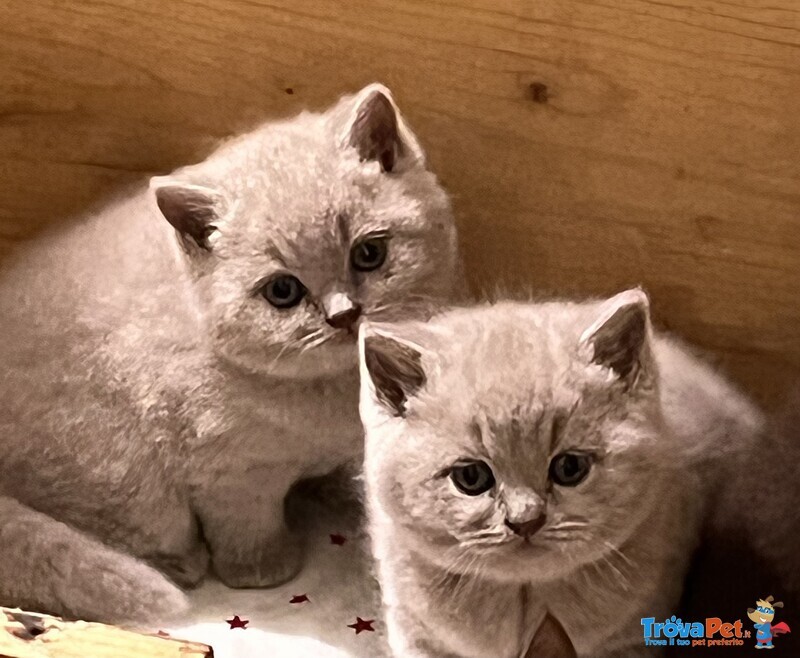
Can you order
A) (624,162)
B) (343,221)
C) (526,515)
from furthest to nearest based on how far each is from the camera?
(624,162), (343,221), (526,515)

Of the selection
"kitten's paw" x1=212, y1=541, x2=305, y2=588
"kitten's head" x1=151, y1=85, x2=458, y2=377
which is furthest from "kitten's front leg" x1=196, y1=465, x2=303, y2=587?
"kitten's head" x1=151, y1=85, x2=458, y2=377

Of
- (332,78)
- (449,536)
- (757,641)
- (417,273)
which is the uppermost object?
(332,78)

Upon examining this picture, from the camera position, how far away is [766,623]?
77 centimetres

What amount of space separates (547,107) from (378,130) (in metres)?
0.18

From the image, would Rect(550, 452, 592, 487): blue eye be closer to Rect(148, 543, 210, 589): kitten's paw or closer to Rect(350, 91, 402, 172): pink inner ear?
Rect(350, 91, 402, 172): pink inner ear

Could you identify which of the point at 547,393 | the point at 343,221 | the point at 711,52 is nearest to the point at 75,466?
the point at 343,221

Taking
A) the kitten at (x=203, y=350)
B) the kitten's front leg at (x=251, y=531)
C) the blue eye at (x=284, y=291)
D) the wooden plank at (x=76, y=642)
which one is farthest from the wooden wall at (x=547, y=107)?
the wooden plank at (x=76, y=642)

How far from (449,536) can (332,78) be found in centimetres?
44

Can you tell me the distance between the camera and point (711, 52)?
88 cm

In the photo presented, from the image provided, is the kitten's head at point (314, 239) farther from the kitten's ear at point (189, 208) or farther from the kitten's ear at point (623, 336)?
the kitten's ear at point (623, 336)

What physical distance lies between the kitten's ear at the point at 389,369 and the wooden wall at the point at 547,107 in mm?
178

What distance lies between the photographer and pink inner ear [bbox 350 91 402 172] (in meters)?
0.80

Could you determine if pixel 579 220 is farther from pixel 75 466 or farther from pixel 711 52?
pixel 75 466

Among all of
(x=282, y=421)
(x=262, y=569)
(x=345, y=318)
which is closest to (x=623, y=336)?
(x=345, y=318)
